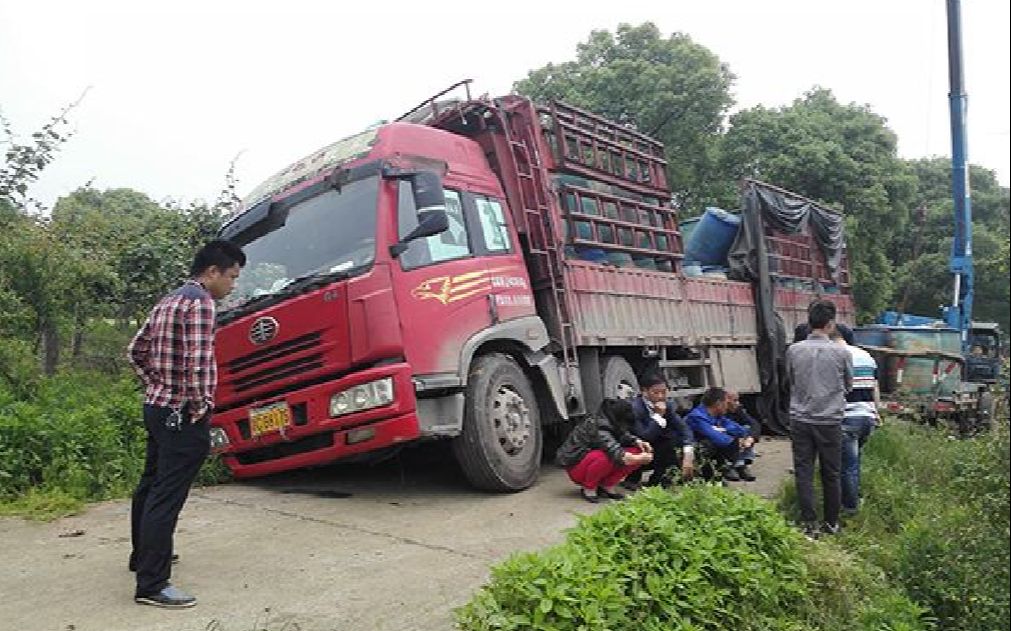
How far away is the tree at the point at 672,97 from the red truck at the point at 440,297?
12.1 metres

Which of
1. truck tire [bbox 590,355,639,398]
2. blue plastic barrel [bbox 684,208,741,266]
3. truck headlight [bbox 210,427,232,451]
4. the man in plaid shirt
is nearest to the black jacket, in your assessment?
truck tire [bbox 590,355,639,398]

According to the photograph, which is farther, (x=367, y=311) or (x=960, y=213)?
(x=960, y=213)

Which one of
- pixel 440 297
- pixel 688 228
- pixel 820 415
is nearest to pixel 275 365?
pixel 440 297

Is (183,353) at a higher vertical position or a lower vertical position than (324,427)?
higher

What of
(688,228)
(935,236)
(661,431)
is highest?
(935,236)

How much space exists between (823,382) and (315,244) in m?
3.47

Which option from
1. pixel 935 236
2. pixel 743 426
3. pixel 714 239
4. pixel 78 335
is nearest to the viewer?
pixel 743 426

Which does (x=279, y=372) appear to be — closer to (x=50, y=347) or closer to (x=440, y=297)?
(x=440, y=297)

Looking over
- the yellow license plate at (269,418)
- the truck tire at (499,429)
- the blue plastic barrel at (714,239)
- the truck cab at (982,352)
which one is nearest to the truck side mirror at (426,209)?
the truck tire at (499,429)

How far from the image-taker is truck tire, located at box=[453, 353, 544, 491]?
527cm

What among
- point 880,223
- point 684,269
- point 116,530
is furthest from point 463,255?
point 880,223

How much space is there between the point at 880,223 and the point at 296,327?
61.6 feet

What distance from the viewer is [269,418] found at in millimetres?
5168

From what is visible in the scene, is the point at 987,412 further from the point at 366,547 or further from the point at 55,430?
the point at 55,430
